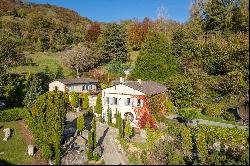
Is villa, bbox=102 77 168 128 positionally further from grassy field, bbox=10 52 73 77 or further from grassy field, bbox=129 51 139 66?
grassy field, bbox=129 51 139 66

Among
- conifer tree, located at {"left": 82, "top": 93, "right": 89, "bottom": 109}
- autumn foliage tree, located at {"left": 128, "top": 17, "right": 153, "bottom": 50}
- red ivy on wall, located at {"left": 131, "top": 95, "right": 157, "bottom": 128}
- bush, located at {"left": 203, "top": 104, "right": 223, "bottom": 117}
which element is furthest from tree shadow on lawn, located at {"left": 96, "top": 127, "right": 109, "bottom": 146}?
autumn foliage tree, located at {"left": 128, "top": 17, "right": 153, "bottom": 50}

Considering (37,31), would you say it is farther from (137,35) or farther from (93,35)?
(137,35)

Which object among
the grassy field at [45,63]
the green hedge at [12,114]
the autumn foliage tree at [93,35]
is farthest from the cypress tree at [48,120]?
the autumn foliage tree at [93,35]

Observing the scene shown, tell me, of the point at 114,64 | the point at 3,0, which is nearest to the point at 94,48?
the point at 114,64

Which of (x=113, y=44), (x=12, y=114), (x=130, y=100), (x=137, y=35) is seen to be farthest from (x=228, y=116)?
(x=137, y=35)

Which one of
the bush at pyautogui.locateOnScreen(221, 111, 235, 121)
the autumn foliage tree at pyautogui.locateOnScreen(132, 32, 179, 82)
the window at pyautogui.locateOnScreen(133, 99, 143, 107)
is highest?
the autumn foliage tree at pyautogui.locateOnScreen(132, 32, 179, 82)

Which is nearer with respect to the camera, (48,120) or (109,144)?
(48,120)

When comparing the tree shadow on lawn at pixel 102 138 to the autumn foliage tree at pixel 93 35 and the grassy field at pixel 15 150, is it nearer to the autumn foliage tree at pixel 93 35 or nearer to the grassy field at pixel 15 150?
the grassy field at pixel 15 150
